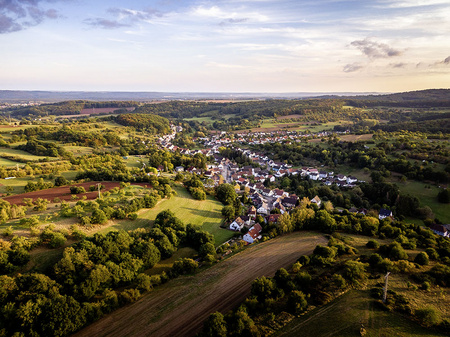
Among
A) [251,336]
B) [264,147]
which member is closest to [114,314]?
[251,336]

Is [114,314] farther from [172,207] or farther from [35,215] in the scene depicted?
[172,207]

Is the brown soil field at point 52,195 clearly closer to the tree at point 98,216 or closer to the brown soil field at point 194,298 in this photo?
the tree at point 98,216

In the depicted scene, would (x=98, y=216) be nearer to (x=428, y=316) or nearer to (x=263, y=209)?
(x=263, y=209)

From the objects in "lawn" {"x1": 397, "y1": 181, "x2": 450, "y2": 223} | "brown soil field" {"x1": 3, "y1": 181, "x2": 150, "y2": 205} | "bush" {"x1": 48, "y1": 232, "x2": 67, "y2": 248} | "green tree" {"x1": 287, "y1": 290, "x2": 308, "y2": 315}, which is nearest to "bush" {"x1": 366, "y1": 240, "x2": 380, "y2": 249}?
"green tree" {"x1": 287, "y1": 290, "x2": 308, "y2": 315}

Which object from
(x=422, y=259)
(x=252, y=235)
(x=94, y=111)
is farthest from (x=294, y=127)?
(x=94, y=111)

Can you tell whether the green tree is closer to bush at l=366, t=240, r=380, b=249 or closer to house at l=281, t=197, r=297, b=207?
bush at l=366, t=240, r=380, b=249

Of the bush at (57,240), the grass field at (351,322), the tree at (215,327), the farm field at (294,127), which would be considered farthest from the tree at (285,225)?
the farm field at (294,127)
